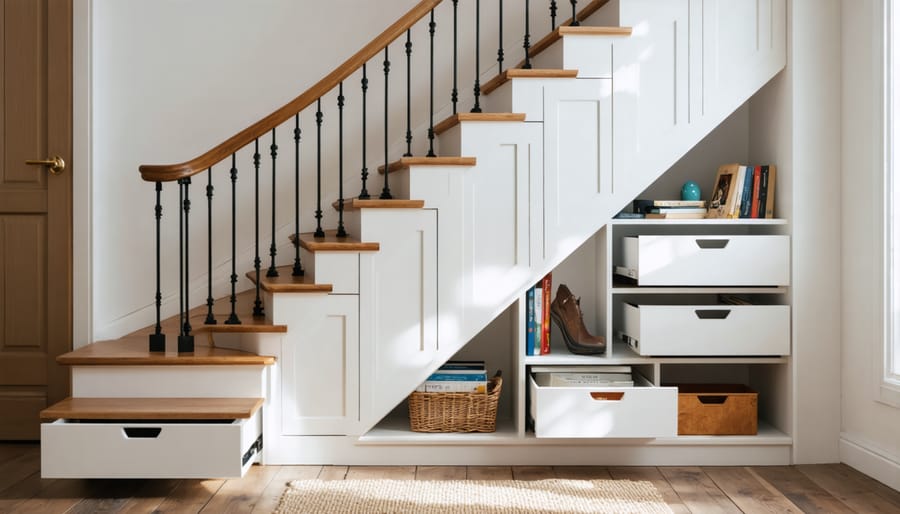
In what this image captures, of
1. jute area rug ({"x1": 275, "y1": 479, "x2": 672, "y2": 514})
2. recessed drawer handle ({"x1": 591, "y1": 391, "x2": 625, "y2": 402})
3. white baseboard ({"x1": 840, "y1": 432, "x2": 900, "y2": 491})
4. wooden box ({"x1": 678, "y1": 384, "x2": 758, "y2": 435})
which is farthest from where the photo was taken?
wooden box ({"x1": 678, "y1": 384, "x2": 758, "y2": 435})

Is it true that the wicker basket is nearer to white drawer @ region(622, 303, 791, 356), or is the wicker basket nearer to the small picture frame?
white drawer @ region(622, 303, 791, 356)

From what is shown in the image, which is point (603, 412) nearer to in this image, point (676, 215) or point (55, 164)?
point (676, 215)

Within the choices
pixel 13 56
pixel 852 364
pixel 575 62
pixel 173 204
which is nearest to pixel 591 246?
pixel 575 62

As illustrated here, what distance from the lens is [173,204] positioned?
3602 mm

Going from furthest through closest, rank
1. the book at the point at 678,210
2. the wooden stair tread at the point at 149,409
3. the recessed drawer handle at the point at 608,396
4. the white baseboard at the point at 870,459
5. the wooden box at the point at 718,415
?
1. the book at the point at 678,210
2. the wooden box at the point at 718,415
3. the recessed drawer handle at the point at 608,396
4. the white baseboard at the point at 870,459
5. the wooden stair tread at the point at 149,409

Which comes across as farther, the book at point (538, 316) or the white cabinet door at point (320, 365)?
the book at point (538, 316)

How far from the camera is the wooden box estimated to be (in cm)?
296

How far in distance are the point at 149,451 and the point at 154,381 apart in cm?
33

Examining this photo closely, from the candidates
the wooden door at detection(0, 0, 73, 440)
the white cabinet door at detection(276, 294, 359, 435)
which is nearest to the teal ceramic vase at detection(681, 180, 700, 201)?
the white cabinet door at detection(276, 294, 359, 435)

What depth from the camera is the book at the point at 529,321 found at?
2986 mm

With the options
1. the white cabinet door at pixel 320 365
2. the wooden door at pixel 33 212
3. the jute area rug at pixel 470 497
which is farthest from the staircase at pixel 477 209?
the wooden door at pixel 33 212

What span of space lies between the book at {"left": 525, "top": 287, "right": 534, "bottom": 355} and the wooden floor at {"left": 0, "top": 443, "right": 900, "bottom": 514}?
453mm

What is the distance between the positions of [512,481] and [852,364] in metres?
1.34

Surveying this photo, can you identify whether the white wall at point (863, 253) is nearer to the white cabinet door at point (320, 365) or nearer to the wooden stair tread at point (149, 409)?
the white cabinet door at point (320, 365)
